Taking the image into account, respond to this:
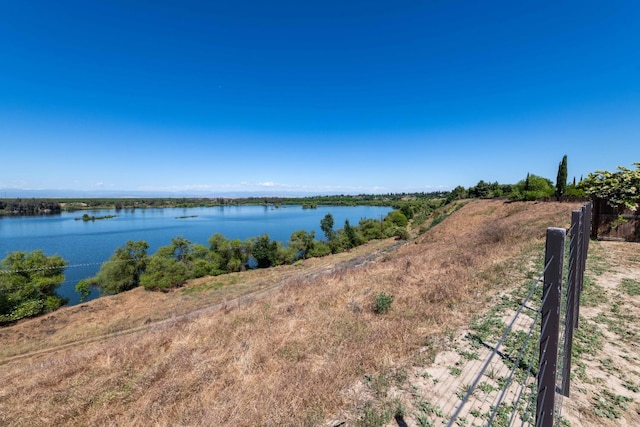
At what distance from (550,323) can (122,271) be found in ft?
124

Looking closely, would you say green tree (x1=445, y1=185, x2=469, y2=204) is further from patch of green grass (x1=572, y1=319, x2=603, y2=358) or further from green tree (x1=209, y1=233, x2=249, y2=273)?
patch of green grass (x1=572, y1=319, x2=603, y2=358)

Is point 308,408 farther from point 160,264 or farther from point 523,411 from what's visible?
point 160,264

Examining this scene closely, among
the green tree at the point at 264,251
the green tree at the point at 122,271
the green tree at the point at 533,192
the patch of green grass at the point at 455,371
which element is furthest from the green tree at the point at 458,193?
the patch of green grass at the point at 455,371

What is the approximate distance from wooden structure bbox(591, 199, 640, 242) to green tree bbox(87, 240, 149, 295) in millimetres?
36103

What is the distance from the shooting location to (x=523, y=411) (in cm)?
277

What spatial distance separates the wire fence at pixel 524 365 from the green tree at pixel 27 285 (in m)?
27.2

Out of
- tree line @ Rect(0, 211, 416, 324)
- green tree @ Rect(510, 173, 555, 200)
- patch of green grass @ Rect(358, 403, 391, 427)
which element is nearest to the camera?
patch of green grass @ Rect(358, 403, 391, 427)

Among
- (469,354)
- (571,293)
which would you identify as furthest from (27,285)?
(571,293)

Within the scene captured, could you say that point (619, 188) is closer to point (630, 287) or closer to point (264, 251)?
point (630, 287)

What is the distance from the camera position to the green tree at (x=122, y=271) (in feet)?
93.2

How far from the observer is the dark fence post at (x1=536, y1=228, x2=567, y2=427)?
5.30 feet

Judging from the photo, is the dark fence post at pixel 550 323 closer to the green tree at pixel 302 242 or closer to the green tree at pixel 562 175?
the green tree at pixel 302 242

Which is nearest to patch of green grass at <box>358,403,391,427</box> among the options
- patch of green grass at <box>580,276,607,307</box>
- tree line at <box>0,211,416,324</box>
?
patch of green grass at <box>580,276,607,307</box>

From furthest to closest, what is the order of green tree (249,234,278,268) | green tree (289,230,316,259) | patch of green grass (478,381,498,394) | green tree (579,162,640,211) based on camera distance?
green tree (289,230,316,259) < green tree (249,234,278,268) < green tree (579,162,640,211) < patch of green grass (478,381,498,394)
